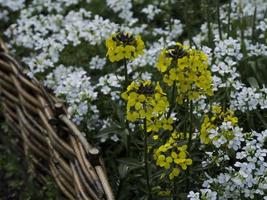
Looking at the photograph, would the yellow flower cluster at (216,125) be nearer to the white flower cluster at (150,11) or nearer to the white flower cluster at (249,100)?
the white flower cluster at (249,100)

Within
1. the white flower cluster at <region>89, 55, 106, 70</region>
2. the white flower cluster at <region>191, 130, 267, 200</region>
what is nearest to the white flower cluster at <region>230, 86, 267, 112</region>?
the white flower cluster at <region>191, 130, 267, 200</region>

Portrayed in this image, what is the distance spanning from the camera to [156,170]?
251 centimetres

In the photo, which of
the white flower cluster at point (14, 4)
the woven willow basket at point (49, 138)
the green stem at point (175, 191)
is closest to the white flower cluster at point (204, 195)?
the green stem at point (175, 191)

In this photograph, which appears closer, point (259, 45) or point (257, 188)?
point (257, 188)

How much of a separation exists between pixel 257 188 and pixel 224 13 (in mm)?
1852

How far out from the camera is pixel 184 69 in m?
2.17

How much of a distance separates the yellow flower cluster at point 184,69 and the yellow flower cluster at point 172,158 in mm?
199

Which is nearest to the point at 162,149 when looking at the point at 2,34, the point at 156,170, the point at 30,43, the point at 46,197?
the point at 156,170

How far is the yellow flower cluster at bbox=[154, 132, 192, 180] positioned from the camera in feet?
7.12

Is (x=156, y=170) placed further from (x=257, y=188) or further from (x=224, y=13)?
(x=224, y=13)

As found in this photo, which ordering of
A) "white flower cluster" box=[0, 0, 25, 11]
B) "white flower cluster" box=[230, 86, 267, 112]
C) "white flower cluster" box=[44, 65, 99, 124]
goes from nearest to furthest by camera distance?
"white flower cluster" box=[230, 86, 267, 112] → "white flower cluster" box=[44, 65, 99, 124] → "white flower cluster" box=[0, 0, 25, 11]

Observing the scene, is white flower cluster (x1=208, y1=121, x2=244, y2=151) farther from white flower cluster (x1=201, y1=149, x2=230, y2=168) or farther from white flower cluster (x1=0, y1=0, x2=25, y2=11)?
white flower cluster (x1=0, y1=0, x2=25, y2=11)

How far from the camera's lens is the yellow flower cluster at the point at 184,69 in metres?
2.13

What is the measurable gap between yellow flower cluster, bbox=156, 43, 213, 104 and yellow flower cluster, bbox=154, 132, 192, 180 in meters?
0.20
